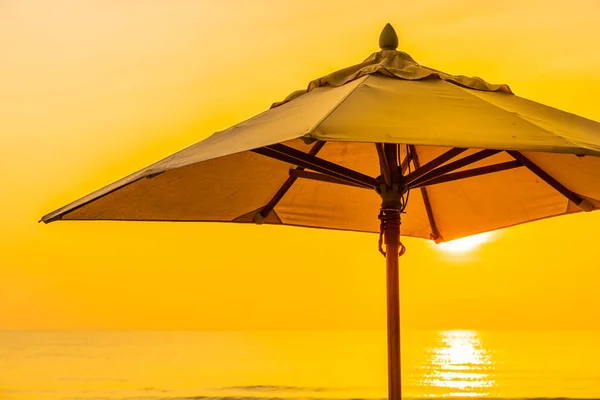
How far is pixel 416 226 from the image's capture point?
5.41 meters

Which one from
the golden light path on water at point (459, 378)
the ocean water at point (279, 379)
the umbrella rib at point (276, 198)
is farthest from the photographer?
the golden light path on water at point (459, 378)

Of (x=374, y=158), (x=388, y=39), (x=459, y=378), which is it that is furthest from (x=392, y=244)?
(x=459, y=378)

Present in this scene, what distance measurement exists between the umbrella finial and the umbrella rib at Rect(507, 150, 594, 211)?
89 centimetres

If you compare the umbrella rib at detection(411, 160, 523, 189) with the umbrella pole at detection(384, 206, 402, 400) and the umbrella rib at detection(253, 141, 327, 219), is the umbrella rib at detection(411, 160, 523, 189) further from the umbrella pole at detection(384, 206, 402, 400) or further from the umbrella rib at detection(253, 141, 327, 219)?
the umbrella rib at detection(253, 141, 327, 219)

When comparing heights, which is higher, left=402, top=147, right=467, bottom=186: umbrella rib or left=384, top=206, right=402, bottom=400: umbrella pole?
left=402, top=147, right=467, bottom=186: umbrella rib

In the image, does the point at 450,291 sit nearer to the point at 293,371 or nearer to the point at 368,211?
the point at 293,371

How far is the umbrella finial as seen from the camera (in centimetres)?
396

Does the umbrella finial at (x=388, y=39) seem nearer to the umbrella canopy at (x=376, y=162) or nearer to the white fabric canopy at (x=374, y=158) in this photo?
the umbrella canopy at (x=376, y=162)

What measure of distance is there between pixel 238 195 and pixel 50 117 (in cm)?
2269

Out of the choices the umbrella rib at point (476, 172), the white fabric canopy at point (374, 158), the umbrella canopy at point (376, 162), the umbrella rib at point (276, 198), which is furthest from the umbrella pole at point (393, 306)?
the umbrella rib at point (276, 198)

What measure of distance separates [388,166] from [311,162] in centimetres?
38

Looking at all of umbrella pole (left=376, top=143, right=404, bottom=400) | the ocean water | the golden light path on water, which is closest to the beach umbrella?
umbrella pole (left=376, top=143, right=404, bottom=400)

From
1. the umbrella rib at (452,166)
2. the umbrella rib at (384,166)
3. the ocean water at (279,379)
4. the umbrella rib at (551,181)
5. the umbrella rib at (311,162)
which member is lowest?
the umbrella rib at (311,162)

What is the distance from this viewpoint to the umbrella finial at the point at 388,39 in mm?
3957
